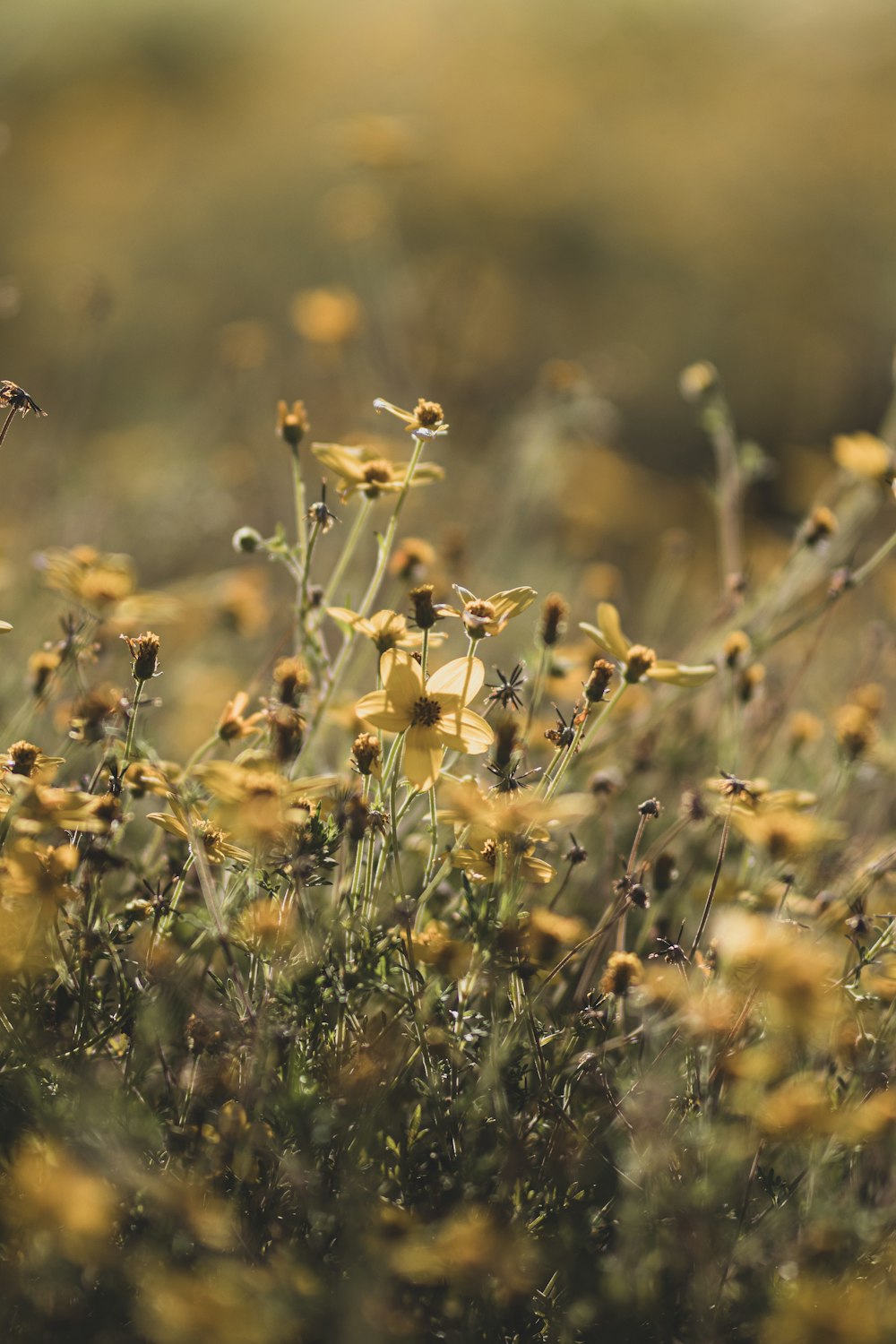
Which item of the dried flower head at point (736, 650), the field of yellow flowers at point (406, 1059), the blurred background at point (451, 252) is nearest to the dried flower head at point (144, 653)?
the field of yellow flowers at point (406, 1059)

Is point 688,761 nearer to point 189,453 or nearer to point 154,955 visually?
point 154,955

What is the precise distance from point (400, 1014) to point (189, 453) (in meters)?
4.26

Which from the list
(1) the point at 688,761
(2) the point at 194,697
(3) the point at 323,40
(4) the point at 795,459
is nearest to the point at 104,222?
(3) the point at 323,40

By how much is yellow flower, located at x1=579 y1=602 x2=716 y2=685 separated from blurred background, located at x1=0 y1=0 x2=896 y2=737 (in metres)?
1.06

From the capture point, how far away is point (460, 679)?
1453mm

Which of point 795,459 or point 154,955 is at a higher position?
point 154,955

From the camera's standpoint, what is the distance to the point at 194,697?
3037 mm

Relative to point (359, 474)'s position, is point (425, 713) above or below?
below

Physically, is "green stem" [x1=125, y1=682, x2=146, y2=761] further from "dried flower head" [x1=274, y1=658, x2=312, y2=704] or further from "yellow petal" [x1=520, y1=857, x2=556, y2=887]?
"yellow petal" [x1=520, y1=857, x2=556, y2=887]

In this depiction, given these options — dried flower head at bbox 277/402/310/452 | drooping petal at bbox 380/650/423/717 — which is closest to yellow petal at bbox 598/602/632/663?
drooping petal at bbox 380/650/423/717

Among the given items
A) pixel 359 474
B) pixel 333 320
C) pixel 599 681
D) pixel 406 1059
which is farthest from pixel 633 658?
pixel 333 320

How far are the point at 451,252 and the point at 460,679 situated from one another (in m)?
8.58

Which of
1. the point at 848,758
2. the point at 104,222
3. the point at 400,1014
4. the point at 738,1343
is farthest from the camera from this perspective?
the point at 104,222

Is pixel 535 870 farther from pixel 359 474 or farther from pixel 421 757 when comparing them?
pixel 359 474
